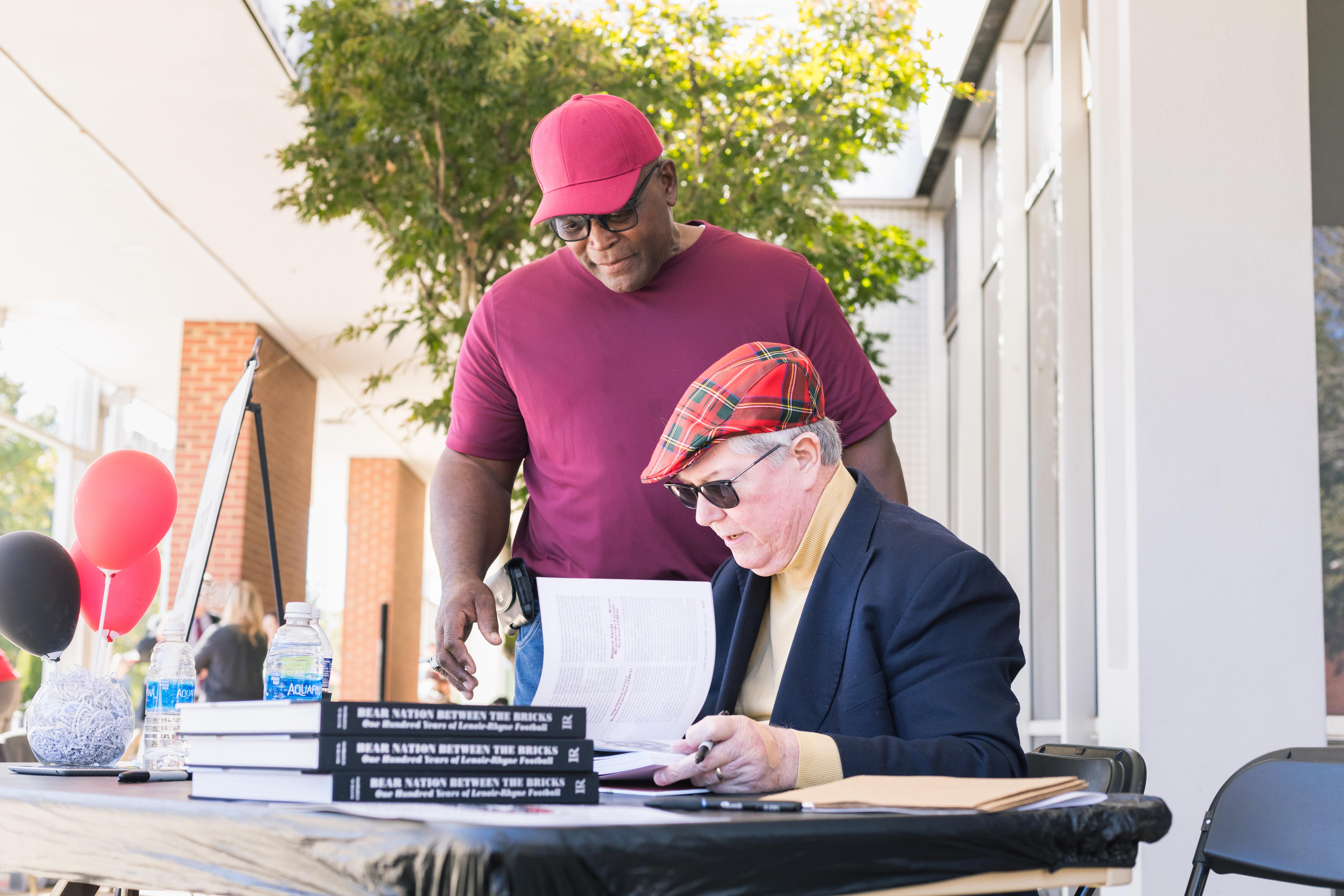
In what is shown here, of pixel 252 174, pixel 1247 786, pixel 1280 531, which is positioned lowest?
pixel 1247 786

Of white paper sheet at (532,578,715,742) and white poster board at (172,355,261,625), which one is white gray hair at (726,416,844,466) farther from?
white poster board at (172,355,261,625)

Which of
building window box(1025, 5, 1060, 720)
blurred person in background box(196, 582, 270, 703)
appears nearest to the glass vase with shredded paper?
building window box(1025, 5, 1060, 720)

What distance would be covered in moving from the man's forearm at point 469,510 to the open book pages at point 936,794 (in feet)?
4.01

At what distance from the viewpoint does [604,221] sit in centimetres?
204

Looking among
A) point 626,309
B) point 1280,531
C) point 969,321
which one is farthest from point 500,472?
point 969,321

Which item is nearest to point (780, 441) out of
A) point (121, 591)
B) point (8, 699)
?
point (121, 591)

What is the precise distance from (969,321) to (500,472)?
5.17 m

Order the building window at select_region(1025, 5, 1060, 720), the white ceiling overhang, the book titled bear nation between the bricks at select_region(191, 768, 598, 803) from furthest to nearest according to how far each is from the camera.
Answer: the white ceiling overhang < the building window at select_region(1025, 5, 1060, 720) < the book titled bear nation between the bricks at select_region(191, 768, 598, 803)

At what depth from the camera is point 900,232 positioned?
6316mm

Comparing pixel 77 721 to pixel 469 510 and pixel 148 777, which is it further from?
pixel 469 510

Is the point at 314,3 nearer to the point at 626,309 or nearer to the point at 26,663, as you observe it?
the point at 626,309

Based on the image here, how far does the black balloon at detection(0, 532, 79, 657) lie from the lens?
1746 millimetres

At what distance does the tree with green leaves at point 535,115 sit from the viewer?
5062 millimetres

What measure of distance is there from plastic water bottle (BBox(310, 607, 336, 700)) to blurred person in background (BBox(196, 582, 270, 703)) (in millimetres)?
4994
